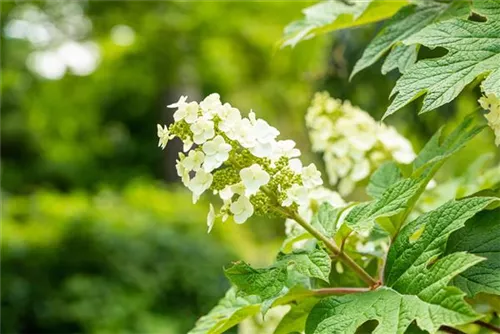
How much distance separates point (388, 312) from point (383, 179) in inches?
15.9

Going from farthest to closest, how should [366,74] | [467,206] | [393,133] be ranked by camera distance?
1. [366,74]
2. [393,133]
3. [467,206]

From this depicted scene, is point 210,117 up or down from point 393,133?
down

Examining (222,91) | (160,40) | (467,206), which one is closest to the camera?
(467,206)

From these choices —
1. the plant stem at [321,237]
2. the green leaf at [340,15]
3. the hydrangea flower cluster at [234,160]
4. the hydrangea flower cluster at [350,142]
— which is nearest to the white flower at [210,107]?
the hydrangea flower cluster at [234,160]

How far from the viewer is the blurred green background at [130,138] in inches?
190

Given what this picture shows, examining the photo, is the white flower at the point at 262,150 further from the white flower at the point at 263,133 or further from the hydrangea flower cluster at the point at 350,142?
the hydrangea flower cluster at the point at 350,142

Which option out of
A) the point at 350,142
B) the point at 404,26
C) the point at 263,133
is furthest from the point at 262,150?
the point at 350,142

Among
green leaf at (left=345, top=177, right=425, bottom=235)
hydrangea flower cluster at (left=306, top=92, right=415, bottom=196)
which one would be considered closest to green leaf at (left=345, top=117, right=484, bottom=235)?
green leaf at (left=345, top=177, right=425, bottom=235)

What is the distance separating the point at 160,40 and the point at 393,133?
6663mm

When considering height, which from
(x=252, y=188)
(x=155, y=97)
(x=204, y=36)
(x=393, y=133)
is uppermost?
(x=155, y=97)

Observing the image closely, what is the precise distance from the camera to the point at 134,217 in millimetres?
5586

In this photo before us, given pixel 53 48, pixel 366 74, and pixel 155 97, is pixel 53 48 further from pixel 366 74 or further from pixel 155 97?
pixel 366 74

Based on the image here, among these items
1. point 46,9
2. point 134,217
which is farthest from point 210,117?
point 46,9

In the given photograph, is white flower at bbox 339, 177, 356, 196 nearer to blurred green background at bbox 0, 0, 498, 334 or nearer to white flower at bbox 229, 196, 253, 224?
blurred green background at bbox 0, 0, 498, 334
